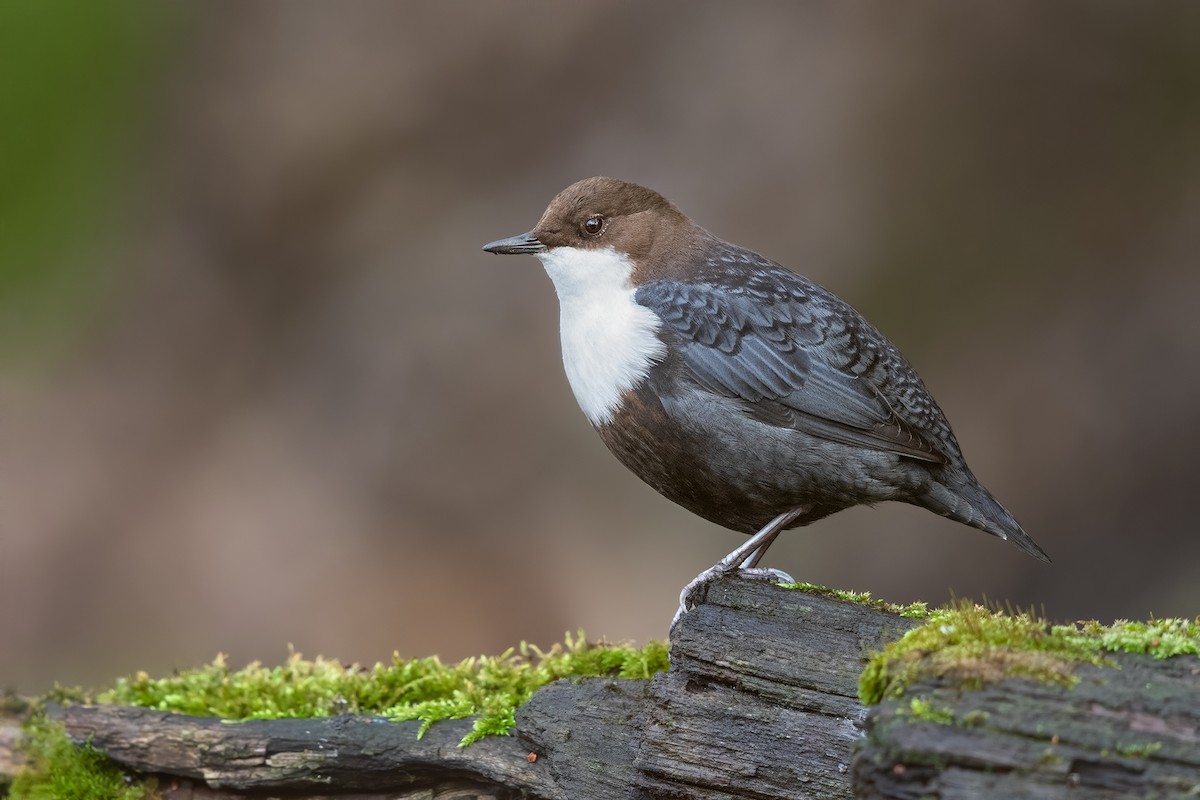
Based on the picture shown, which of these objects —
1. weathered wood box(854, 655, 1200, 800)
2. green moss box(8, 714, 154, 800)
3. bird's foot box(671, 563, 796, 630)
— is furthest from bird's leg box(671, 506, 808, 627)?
green moss box(8, 714, 154, 800)

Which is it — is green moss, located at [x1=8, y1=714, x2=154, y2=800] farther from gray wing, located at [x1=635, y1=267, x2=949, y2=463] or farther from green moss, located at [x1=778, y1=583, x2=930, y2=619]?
gray wing, located at [x1=635, y1=267, x2=949, y2=463]

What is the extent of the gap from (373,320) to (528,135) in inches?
62.0

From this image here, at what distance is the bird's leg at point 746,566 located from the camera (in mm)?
3457

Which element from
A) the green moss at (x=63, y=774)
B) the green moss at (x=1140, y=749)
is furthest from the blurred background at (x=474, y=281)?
the green moss at (x=1140, y=749)

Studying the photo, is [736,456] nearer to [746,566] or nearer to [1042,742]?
[746,566]

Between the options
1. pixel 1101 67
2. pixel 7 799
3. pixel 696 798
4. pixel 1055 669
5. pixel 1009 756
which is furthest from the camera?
pixel 1101 67

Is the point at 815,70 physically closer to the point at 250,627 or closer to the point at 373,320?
the point at 373,320

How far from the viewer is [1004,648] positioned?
240 centimetres

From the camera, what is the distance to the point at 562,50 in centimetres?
712

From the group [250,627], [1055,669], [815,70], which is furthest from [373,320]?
[1055,669]

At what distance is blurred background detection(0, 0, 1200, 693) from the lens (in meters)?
6.57

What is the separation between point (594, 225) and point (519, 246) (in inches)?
11.3

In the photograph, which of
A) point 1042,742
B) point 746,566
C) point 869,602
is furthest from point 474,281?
point 1042,742

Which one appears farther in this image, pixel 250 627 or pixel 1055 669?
pixel 250 627
